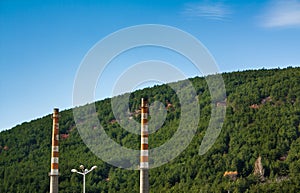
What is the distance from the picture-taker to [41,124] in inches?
5748

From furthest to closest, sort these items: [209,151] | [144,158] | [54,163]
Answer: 1. [209,151]
2. [54,163]
3. [144,158]

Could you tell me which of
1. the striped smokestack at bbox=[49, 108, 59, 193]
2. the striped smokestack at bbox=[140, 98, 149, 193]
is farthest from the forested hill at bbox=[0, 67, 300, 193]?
the striped smokestack at bbox=[49, 108, 59, 193]

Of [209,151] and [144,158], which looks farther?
[209,151]

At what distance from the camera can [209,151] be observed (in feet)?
375

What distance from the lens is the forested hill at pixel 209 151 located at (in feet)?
341

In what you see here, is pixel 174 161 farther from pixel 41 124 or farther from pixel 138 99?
pixel 41 124

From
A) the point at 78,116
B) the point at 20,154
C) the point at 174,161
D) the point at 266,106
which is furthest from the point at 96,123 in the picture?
the point at 266,106

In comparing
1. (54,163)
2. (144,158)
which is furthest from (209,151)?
(144,158)

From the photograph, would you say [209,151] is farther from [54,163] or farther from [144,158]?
[144,158]

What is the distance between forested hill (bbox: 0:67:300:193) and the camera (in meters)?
104

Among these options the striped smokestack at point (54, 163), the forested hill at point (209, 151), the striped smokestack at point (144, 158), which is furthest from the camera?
the forested hill at point (209, 151)

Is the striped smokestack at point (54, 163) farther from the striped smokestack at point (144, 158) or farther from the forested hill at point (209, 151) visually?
the forested hill at point (209, 151)

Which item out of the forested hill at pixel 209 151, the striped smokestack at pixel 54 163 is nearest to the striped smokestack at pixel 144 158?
the striped smokestack at pixel 54 163

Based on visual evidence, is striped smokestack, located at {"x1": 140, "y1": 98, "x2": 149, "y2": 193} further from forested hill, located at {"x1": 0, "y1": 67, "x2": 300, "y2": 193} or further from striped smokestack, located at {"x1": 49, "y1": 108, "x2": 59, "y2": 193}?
A: forested hill, located at {"x1": 0, "y1": 67, "x2": 300, "y2": 193}
